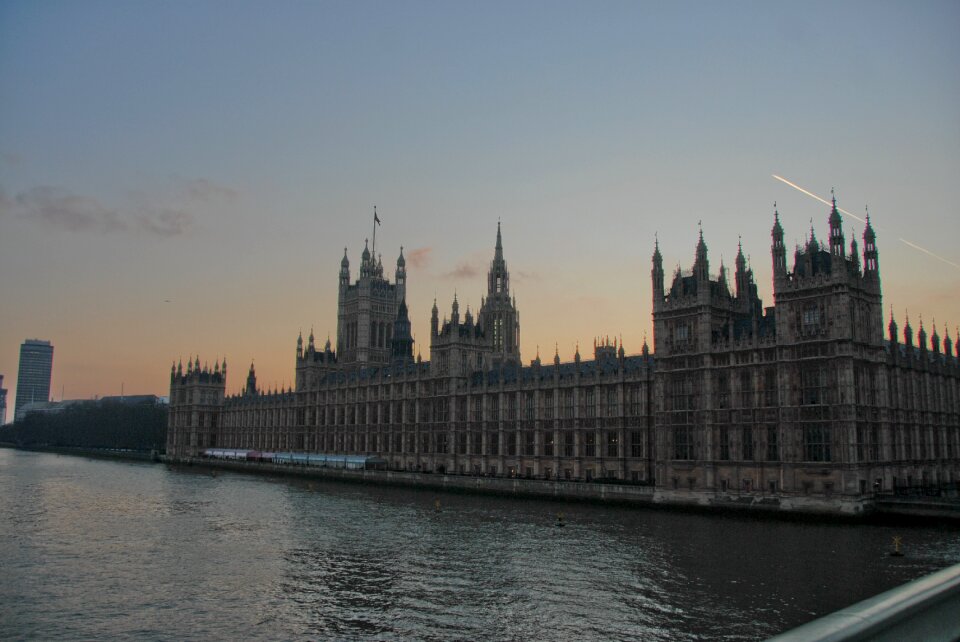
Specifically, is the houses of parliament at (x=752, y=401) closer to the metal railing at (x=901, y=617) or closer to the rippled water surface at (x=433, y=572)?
the rippled water surface at (x=433, y=572)

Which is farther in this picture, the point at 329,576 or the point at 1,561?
the point at 1,561

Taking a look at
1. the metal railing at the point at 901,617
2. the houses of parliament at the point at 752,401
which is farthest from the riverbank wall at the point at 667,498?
the metal railing at the point at 901,617

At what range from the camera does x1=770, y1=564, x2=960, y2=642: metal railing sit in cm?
507

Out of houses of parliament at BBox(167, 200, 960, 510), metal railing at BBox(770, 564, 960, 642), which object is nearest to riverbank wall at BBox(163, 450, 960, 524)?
houses of parliament at BBox(167, 200, 960, 510)

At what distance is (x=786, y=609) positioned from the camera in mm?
37125

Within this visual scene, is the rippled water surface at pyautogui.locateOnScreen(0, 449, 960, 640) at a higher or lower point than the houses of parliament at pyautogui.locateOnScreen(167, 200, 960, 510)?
lower

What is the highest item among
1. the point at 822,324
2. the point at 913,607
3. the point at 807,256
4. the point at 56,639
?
the point at 807,256

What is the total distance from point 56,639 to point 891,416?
258ft

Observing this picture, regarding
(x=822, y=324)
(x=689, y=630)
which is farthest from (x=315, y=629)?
(x=822, y=324)

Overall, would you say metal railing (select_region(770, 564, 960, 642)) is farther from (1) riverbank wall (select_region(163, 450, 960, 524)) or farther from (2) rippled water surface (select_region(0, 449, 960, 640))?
(1) riverbank wall (select_region(163, 450, 960, 524))

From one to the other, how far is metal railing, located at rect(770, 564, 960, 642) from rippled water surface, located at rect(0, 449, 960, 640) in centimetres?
2884

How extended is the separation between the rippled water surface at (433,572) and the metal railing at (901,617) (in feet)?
94.6

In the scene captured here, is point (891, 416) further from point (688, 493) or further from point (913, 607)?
point (913, 607)

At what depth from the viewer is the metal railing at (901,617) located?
5074 mm
